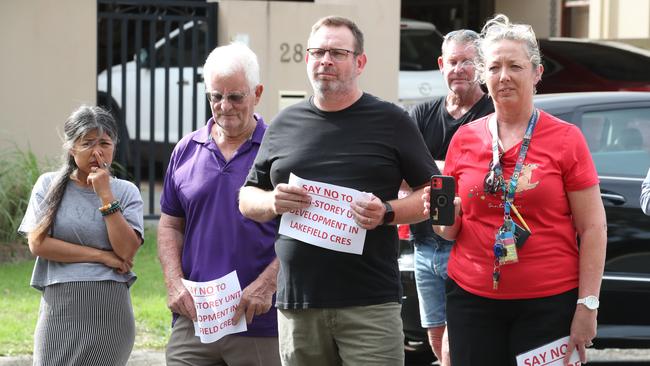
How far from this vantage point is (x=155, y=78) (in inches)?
506

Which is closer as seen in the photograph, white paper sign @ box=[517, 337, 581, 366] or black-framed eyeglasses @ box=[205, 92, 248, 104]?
white paper sign @ box=[517, 337, 581, 366]

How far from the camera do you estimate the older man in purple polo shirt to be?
4957 millimetres

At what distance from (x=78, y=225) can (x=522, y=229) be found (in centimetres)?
197

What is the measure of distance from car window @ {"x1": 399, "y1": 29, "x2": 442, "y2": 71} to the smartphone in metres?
9.86

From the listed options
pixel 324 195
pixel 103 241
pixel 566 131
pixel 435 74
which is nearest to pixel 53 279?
pixel 103 241

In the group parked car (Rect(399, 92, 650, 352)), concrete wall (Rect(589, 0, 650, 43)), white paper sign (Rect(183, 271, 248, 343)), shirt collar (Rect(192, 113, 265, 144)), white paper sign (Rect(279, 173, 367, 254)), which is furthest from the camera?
concrete wall (Rect(589, 0, 650, 43))

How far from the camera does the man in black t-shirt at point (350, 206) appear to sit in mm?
4508

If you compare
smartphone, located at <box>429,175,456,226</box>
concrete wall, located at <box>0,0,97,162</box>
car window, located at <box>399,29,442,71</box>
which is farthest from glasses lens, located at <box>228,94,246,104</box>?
car window, located at <box>399,29,442,71</box>

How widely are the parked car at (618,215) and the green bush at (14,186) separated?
441 centimetres

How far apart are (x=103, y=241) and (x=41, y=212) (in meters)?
0.30

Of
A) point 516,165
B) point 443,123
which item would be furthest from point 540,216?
point 443,123

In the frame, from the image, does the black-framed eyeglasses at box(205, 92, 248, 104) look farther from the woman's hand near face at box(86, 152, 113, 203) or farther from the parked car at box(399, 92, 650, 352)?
the parked car at box(399, 92, 650, 352)

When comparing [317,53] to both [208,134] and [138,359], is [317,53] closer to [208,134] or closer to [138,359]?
[208,134]

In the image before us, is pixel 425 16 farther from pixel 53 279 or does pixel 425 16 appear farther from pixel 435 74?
pixel 53 279
